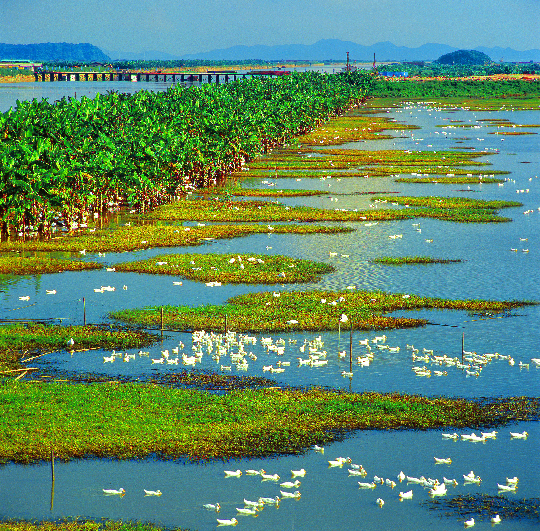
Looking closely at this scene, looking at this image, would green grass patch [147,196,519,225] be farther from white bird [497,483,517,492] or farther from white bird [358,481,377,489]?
white bird [497,483,517,492]

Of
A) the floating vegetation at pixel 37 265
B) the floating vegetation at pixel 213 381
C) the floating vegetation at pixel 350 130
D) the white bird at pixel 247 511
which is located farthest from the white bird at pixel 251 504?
the floating vegetation at pixel 350 130

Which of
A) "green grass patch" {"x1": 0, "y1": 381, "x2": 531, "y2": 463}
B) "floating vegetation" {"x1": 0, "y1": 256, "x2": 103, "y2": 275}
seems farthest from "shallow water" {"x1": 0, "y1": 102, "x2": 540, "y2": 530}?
"floating vegetation" {"x1": 0, "y1": 256, "x2": 103, "y2": 275}

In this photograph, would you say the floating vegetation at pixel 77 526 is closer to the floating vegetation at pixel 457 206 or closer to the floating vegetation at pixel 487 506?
the floating vegetation at pixel 487 506

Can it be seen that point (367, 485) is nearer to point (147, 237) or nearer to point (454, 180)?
point (147, 237)

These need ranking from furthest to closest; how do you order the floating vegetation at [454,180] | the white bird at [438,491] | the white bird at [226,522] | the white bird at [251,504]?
the floating vegetation at [454,180] → the white bird at [438,491] → the white bird at [251,504] → the white bird at [226,522]

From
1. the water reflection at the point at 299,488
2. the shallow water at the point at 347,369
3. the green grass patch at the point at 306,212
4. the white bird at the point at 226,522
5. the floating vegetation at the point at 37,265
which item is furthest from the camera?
the green grass patch at the point at 306,212

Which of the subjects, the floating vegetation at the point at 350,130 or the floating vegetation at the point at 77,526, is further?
the floating vegetation at the point at 350,130

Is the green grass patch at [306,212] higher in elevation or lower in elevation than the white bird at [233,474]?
higher

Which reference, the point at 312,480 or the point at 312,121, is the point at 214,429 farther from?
the point at 312,121
